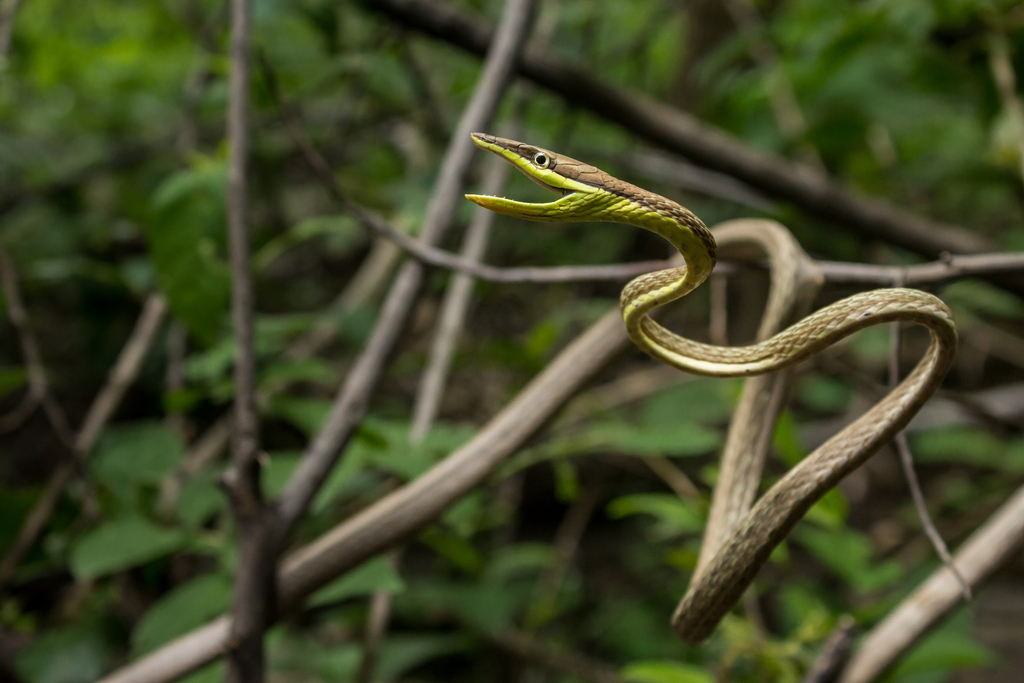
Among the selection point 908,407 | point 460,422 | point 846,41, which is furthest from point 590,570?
point 908,407

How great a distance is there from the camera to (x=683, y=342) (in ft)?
2.29

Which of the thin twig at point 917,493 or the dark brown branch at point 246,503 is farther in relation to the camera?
the dark brown branch at point 246,503

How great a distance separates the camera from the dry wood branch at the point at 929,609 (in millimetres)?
1137

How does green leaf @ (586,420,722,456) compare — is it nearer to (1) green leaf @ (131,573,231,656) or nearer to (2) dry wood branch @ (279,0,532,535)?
(2) dry wood branch @ (279,0,532,535)

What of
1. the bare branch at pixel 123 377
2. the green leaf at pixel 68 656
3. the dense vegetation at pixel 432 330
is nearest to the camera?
the dense vegetation at pixel 432 330

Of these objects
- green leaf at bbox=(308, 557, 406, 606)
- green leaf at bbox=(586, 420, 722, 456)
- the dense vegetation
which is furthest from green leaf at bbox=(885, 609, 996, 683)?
green leaf at bbox=(308, 557, 406, 606)

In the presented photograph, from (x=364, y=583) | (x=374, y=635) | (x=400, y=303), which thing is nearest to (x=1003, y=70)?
(x=400, y=303)

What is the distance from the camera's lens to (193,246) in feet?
4.59

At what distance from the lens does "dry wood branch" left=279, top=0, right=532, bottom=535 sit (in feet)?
3.88

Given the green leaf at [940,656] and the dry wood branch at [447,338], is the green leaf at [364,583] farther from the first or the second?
the green leaf at [940,656]

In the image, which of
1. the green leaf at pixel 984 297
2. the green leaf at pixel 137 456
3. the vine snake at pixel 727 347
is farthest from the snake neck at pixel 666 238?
the green leaf at pixel 984 297

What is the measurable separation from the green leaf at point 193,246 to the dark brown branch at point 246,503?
0.63ft

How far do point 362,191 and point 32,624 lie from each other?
5.77 ft

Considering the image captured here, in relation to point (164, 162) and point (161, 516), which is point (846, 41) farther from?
point (164, 162)
